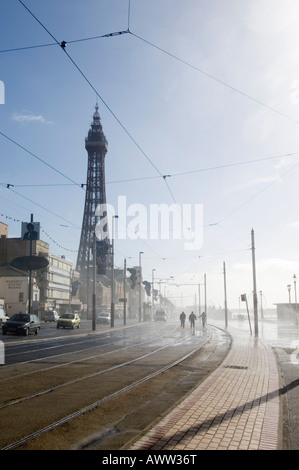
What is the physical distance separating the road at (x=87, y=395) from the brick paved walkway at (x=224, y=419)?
423 millimetres

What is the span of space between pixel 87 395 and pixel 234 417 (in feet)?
12.6

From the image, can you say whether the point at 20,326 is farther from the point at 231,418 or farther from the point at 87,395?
the point at 231,418

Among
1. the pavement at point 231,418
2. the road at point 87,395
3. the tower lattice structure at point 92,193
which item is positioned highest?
the tower lattice structure at point 92,193

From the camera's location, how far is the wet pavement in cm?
587

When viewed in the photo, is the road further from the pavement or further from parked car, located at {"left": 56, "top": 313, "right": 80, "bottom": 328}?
parked car, located at {"left": 56, "top": 313, "right": 80, "bottom": 328}

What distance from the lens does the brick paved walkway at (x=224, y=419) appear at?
5.82 m

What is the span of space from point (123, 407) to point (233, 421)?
2589 millimetres

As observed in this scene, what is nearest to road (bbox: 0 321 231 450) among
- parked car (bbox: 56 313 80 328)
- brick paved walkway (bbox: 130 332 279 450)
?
brick paved walkway (bbox: 130 332 279 450)

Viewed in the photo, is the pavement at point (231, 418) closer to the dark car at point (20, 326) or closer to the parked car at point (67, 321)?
the dark car at point (20, 326)

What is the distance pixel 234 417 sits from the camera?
7.30 m

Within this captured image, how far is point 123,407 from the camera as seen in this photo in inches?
344

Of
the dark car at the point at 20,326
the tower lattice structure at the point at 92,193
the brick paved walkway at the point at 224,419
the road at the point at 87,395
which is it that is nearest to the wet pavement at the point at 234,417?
the brick paved walkway at the point at 224,419
